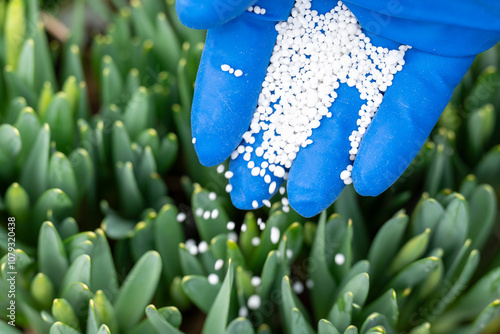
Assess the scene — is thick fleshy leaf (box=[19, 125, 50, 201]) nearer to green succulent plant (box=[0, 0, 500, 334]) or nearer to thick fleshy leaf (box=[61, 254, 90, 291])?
green succulent plant (box=[0, 0, 500, 334])

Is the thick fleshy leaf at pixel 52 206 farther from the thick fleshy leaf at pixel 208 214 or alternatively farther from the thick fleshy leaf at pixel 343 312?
the thick fleshy leaf at pixel 343 312

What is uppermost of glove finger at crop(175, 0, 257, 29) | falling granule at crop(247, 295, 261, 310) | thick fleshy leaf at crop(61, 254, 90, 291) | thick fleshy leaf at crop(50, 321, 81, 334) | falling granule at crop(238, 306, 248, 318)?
glove finger at crop(175, 0, 257, 29)

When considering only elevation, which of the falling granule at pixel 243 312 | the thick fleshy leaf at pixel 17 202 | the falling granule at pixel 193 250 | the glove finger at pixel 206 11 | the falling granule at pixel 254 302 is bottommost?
the falling granule at pixel 243 312

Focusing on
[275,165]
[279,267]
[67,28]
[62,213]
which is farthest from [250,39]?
[67,28]

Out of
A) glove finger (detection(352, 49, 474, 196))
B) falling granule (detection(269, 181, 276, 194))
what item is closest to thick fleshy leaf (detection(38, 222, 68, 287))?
falling granule (detection(269, 181, 276, 194))

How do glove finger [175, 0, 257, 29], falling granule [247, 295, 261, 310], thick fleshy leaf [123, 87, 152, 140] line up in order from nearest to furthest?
glove finger [175, 0, 257, 29] < falling granule [247, 295, 261, 310] < thick fleshy leaf [123, 87, 152, 140]

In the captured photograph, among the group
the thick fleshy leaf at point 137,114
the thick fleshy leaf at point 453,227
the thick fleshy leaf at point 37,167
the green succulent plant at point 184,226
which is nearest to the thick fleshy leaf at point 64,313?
the green succulent plant at point 184,226

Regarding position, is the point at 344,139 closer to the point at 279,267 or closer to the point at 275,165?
the point at 275,165
